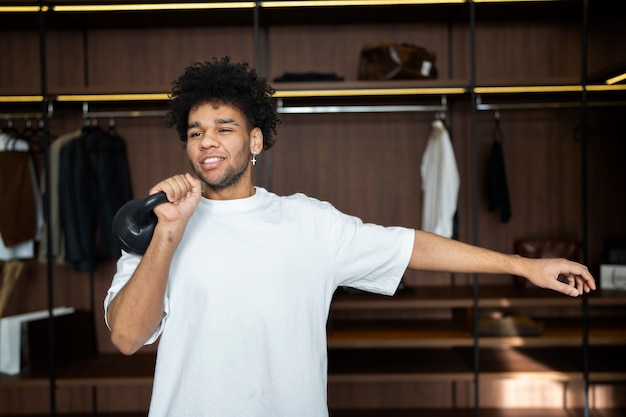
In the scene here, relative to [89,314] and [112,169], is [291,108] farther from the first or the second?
[89,314]

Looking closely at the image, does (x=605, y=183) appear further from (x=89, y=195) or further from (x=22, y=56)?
(x=22, y=56)

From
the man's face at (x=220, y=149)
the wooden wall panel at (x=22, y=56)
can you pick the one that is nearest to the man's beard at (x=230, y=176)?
the man's face at (x=220, y=149)

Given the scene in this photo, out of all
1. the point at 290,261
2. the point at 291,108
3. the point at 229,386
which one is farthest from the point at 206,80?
the point at 291,108

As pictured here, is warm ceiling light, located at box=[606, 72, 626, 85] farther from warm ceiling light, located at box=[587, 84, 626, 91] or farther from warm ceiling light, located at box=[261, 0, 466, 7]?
warm ceiling light, located at box=[261, 0, 466, 7]

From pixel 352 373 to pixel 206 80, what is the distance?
6.61 ft

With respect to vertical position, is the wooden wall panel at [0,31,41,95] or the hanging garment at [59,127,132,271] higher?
the wooden wall panel at [0,31,41,95]

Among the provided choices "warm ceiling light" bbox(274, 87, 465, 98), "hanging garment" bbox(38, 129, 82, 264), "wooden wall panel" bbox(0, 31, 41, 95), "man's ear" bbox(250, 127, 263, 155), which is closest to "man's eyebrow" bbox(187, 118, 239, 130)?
"man's ear" bbox(250, 127, 263, 155)

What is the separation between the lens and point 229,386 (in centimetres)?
128

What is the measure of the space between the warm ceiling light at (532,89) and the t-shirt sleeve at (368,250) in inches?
72.7

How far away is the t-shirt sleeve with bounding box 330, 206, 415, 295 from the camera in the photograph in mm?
1494

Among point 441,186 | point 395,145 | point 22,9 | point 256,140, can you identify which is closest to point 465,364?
point 441,186

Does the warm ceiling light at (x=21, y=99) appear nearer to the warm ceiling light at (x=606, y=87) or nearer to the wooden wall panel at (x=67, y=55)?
the wooden wall panel at (x=67, y=55)

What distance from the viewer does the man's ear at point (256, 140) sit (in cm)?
155

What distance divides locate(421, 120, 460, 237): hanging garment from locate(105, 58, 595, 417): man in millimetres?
1766
